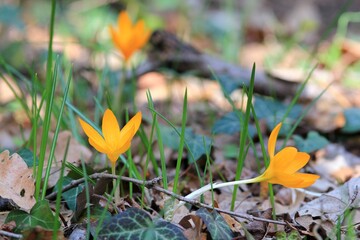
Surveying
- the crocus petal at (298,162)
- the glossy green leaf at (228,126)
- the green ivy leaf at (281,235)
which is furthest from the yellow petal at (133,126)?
the glossy green leaf at (228,126)

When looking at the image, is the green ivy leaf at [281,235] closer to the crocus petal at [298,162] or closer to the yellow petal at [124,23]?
the crocus petal at [298,162]

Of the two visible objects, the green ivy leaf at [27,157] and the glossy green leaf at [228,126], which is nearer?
the green ivy leaf at [27,157]

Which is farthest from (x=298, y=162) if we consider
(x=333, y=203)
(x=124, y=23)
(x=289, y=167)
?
(x=124, y=23)

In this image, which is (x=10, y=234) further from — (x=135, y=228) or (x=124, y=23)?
(x=124, y=23)

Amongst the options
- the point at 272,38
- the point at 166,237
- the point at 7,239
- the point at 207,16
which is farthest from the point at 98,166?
the point at 207,16

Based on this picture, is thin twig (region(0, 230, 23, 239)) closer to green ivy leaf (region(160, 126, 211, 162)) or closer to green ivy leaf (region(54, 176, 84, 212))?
green ivy leaf (region(54, 176, 84, 212))

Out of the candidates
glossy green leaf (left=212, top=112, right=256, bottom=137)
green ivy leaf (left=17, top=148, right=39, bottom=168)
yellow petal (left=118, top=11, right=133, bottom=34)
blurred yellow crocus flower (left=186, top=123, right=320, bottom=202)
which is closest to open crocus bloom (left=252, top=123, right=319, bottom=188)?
blurred yellow crocus flower (left=186, top=123, right=320, bottom=202)
